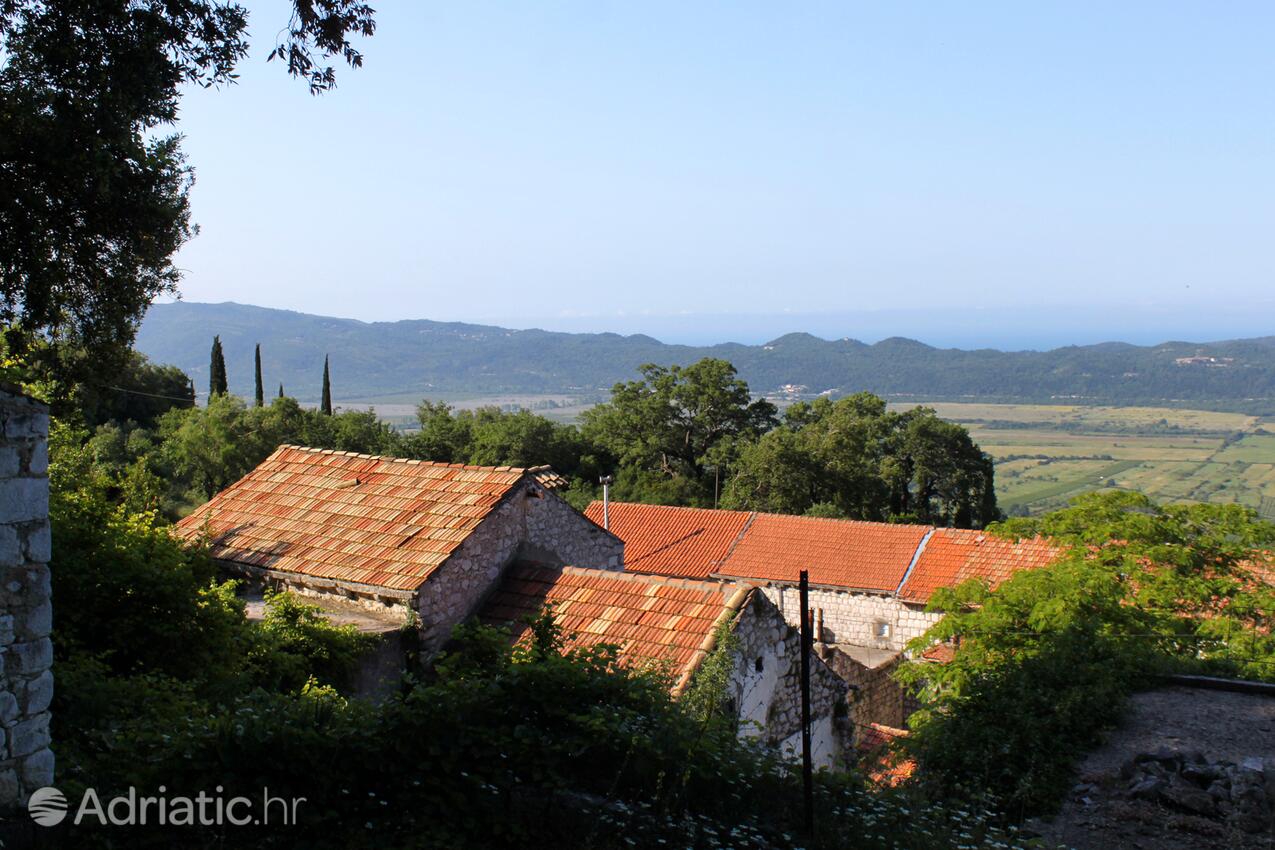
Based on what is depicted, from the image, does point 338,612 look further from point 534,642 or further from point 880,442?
point 880,442

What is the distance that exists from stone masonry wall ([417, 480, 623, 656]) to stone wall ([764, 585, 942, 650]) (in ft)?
46.8

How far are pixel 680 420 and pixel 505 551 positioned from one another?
4461 cm

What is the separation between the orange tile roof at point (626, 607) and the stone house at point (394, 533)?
0.47 m

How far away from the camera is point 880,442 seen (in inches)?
2066

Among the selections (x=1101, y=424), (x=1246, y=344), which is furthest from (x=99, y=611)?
(x=1246, y=344)

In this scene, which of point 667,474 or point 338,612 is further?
point 667,474

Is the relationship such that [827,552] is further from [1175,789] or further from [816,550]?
[1175,789]

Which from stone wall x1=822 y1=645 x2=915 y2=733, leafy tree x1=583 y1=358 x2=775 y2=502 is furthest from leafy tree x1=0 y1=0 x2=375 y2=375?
leafy tree x1=583 y1=358 x2=775 y2=502

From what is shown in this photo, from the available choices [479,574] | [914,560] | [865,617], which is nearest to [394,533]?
[479,574]

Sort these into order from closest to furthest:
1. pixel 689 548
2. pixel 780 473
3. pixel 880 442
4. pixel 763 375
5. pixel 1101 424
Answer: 1. pixel 689 548
2. pixel 780 473
3. pixel 880 442
4. pixel 1101 424
5. pixel 763 375

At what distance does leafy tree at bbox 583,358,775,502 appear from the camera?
55.5 m

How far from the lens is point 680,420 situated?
57594 mm

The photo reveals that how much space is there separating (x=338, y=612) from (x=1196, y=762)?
32.3 feet

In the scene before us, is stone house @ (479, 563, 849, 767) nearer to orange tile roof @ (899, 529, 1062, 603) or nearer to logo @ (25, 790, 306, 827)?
logo @ (25, 790, 306, 827)
